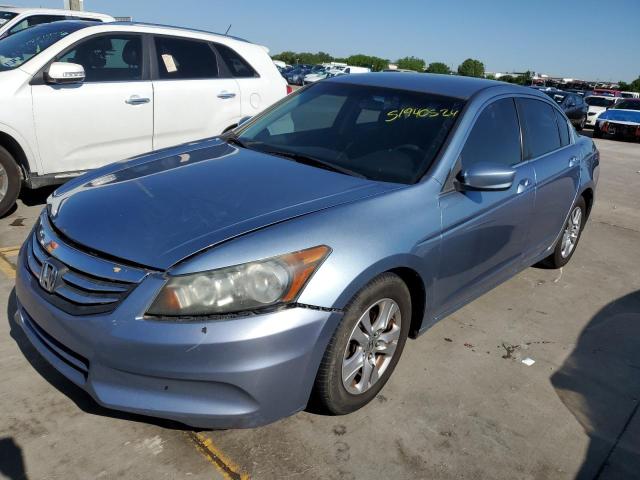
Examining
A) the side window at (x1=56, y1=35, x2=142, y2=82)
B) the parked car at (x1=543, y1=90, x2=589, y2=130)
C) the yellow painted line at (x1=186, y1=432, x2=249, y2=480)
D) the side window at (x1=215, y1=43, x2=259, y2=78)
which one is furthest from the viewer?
the parked car at (x1=543, y1=90, x2=589, y2=130)

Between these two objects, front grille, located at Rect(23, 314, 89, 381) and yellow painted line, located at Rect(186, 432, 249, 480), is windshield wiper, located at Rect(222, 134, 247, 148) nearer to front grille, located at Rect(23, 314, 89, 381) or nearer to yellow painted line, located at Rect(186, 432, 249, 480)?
front grille, located at Rect(23, 314, 89, 381)

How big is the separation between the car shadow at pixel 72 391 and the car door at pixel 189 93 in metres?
3.06

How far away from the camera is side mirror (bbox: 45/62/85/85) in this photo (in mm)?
4941

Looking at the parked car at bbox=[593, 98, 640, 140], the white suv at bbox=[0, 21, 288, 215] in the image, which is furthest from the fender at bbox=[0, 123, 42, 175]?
the parked car at bbox=[593, 98, 640, 140]

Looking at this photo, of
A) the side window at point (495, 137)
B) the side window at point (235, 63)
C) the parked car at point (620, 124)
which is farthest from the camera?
the parked car at point (620, 124)

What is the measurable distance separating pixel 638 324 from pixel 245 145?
3105 mm

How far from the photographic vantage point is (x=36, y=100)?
497 centimetres

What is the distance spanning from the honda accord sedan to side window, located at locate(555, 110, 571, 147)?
0.86 meters

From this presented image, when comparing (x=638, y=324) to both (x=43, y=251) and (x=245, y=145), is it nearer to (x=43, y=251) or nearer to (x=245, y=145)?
(x=245, y=145)

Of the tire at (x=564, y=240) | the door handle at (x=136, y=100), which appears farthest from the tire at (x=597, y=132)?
the door handle at (x=136, y=100)

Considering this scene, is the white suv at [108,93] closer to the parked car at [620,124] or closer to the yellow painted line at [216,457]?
the yellow painted line at [216,457]

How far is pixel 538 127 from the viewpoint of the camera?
14.0 feet

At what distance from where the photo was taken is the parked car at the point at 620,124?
1738 cm

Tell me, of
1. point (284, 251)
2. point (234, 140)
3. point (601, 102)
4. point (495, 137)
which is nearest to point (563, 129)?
point (495, 137)
